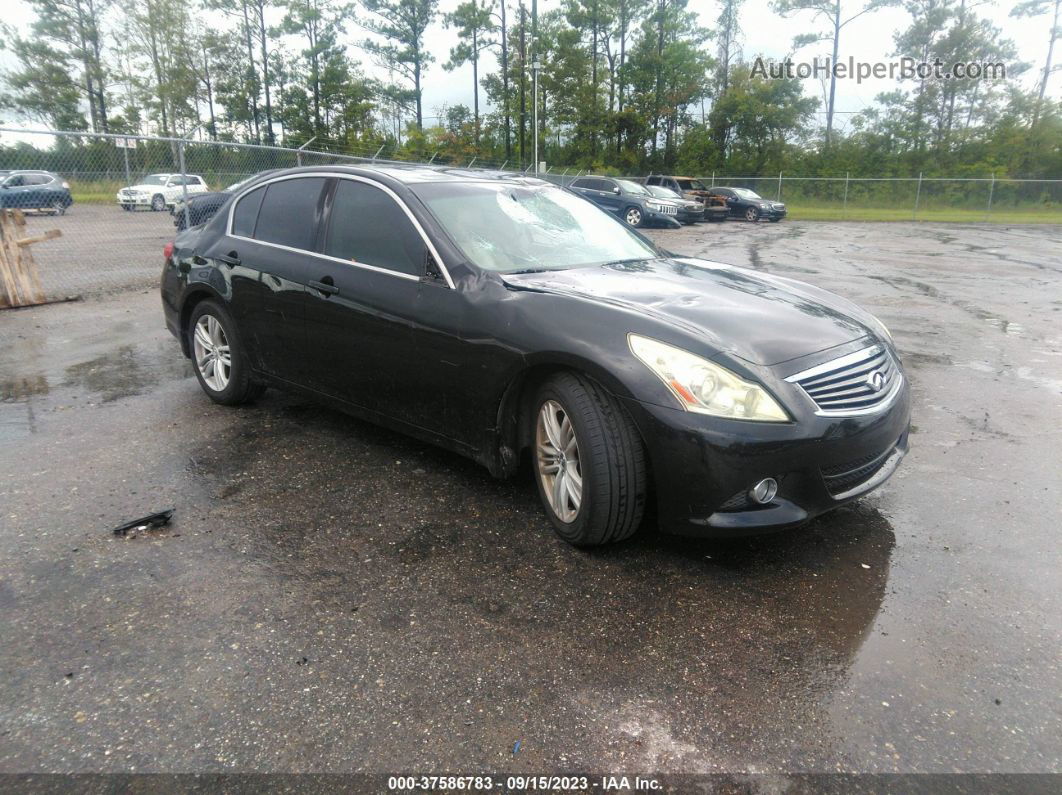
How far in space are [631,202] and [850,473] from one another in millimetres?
23058

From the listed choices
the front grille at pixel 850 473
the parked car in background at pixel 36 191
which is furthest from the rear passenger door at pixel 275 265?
the parked car in background at pixel 36 191

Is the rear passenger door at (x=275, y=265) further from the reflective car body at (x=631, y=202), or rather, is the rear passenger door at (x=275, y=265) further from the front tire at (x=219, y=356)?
the reflective car body at (x=631, y=202)

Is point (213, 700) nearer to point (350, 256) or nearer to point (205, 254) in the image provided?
point (350, 256)

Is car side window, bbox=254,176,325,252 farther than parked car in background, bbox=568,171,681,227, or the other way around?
parked car in background, bbox=568,171,681,227

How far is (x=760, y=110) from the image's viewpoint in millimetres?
45531

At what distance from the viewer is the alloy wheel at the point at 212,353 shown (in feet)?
17.0

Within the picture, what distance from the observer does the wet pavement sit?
7.27 feet

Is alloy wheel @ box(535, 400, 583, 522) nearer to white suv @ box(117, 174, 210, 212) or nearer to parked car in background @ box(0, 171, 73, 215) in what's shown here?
parked car in background @ box(0, 171, 73, 215)

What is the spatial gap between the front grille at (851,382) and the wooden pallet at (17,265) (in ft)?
29.9

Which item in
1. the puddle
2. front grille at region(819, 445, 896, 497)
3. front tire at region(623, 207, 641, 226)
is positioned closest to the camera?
front grille at region(819, 445, 896, 497)

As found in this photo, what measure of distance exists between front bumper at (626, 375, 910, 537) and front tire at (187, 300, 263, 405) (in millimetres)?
3134

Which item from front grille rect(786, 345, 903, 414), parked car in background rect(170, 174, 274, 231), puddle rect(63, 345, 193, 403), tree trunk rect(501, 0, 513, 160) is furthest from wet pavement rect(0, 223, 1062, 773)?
tree trunk rect(501, 0, 513, 160)

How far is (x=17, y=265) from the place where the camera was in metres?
9.14

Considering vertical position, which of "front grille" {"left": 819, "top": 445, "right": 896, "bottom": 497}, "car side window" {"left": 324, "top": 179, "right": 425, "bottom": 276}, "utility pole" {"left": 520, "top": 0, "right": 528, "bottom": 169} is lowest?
"front grille" {"left": 819, "top": 445, "right": 896, "bottom": 497}
